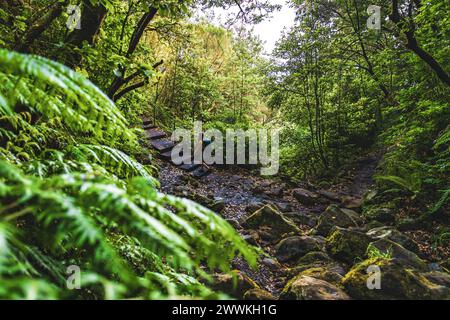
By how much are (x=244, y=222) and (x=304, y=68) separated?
5.31 m

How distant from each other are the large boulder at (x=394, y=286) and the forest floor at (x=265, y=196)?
1.01 meters

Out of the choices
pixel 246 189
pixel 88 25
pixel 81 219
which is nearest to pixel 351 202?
pixel 246 189

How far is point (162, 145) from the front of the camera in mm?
8664

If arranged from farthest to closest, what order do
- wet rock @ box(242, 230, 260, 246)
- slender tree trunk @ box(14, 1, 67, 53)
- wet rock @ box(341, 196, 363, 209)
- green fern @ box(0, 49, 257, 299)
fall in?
wet rock @ box(341, 196, 363, 209) < wet rock @ box(242, 230, 260, 246) < slender tree trunk @ box(14, 1, 67, 53) < green fern @ box(0, 49, 257, 299)

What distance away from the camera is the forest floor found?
13.3 ft

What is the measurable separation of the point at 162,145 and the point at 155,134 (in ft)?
2.44

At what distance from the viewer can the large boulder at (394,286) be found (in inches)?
102

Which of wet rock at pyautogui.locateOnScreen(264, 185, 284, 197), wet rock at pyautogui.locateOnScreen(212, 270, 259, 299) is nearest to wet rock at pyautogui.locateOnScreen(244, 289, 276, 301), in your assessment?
wet rock at pyautogui.locateOnScreen(212, 270, 259, 299)

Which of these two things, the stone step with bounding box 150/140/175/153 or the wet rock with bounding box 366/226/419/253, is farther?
the stone step with bounding box 150/140/175/153

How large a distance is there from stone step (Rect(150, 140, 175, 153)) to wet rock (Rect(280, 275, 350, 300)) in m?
6.26

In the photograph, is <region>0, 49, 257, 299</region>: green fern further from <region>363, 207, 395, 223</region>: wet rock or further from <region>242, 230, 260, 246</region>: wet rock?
<region>363, 207, 395, 223</region>: wet rock

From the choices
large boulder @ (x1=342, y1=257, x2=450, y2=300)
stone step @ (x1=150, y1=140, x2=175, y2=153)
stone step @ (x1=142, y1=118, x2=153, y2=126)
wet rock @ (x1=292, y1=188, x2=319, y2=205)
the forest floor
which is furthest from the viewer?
stone step @ (x1=142, y1=118, x2=153, y2=126)

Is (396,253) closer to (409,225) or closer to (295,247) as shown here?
(295,247)
